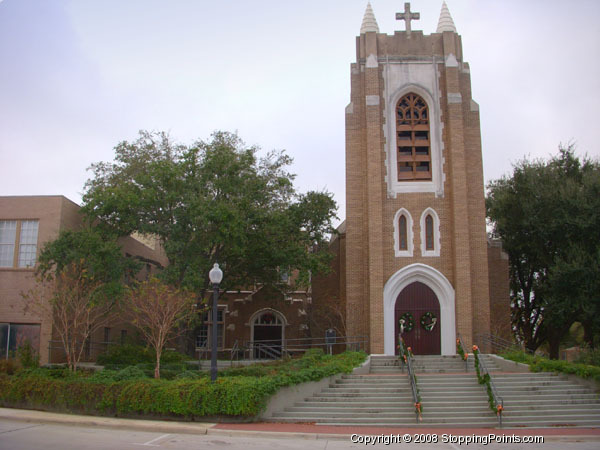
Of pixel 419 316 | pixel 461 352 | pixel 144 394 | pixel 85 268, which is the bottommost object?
pixel 144 394

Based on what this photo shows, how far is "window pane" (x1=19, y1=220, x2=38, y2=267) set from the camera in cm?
2470

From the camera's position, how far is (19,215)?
25031mm

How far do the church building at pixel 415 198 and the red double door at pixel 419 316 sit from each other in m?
0.04

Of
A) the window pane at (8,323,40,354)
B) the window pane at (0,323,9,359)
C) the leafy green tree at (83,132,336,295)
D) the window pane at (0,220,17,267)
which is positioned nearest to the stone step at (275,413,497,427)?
the leafy green tree at (83,132,336,295)

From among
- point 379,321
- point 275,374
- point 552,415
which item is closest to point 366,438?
point 275,374

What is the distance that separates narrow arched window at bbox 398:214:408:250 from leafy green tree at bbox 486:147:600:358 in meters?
6.44

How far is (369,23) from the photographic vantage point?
27.4 metres

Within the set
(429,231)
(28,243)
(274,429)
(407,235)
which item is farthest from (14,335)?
(429,231)

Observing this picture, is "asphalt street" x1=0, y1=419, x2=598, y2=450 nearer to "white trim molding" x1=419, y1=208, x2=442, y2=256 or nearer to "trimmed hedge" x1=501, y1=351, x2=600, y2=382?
"trimmed hedge" x1=501, y1=351, x2=600, y2=382

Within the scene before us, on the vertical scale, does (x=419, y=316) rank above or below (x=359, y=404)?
above

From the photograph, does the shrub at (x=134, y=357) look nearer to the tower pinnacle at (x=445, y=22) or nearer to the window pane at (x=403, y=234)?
the window pane at (x=403, y=234)

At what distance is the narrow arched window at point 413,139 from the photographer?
25.8 metres

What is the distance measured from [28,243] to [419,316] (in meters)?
16.7

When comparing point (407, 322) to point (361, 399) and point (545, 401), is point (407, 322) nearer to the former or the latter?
point (361, 399)
